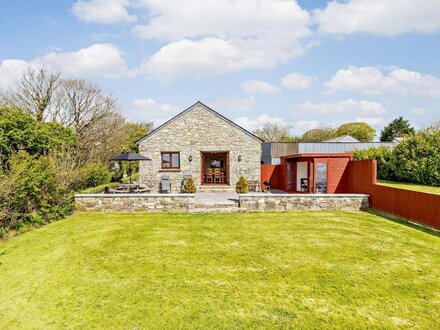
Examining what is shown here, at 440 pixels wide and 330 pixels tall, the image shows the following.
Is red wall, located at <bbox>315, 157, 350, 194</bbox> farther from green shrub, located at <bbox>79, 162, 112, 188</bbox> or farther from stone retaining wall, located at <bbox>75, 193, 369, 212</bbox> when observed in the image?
green shrub, located at <bbox>79, 162, 112, 188</bbox>

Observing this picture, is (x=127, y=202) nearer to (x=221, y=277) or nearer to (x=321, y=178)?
(x=221, y=277)

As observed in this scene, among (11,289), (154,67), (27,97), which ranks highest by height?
(154,67)

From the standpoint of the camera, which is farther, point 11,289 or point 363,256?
point 363,256

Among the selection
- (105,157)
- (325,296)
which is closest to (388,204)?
(325,296)

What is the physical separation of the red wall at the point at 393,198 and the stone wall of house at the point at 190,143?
622 cm

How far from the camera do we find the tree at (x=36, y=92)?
21953mm

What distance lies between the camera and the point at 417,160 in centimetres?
1614

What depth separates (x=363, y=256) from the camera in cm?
643

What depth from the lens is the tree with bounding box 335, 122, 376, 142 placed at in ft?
175

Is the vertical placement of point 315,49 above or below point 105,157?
above

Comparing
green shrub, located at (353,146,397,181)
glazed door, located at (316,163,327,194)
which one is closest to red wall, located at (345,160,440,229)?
glazed door, located at (316,163,327,194)

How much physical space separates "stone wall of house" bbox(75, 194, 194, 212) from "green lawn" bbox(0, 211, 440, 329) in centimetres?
223

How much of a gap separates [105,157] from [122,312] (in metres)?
22.0

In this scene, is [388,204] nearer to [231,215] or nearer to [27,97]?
[231,215]
